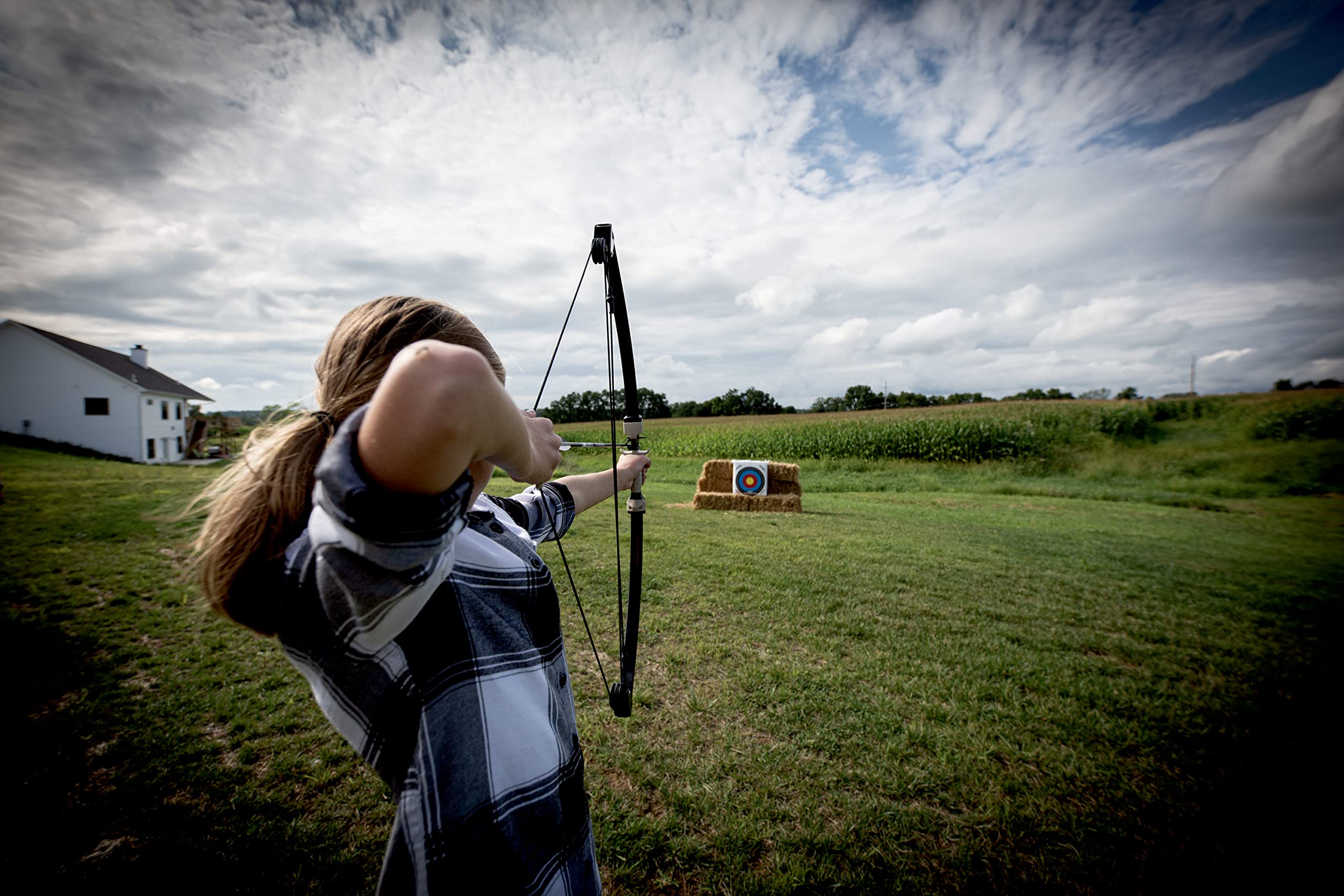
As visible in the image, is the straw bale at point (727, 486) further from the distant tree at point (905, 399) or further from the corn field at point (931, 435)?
the distant tree at point (905, 399)

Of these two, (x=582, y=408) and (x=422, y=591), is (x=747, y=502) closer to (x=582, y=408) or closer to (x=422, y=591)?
(x=582, y=408)

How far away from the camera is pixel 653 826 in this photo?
226cm

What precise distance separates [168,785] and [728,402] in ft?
115

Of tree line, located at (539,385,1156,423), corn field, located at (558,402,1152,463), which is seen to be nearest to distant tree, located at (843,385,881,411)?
tree line, located at (539,385,1156,423)

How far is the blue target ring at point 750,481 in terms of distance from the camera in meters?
10.6

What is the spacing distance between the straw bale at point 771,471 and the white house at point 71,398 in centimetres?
2517

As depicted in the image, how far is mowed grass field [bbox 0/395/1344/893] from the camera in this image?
2113mm

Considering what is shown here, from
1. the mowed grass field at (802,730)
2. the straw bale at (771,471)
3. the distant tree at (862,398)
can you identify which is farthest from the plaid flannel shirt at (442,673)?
the distant tree at (862,398)

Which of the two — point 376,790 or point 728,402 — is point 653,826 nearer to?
point 376,790

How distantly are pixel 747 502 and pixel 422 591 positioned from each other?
392 inches

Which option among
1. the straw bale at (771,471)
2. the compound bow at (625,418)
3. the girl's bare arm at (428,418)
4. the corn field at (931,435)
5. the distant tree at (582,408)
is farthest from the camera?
the corn field at (931,435)

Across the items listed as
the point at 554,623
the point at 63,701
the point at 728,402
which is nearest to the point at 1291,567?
the point at 554,623

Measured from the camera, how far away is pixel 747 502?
1043cm

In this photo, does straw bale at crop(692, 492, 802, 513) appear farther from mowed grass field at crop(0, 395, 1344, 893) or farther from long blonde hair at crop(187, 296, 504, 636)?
long blonde hair at crop(187, 296, 504, 636)
